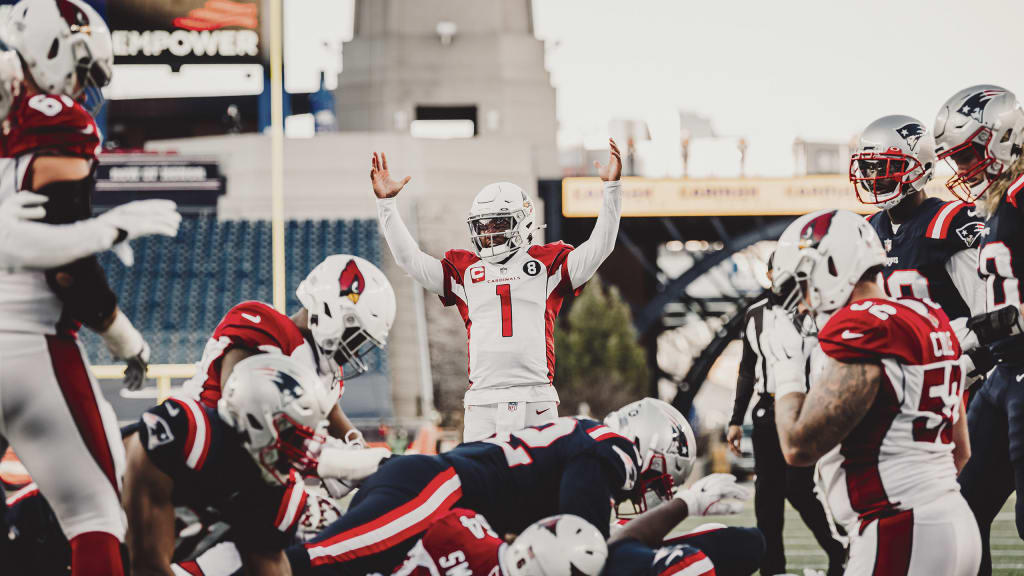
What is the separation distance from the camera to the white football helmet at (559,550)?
11.6 ft

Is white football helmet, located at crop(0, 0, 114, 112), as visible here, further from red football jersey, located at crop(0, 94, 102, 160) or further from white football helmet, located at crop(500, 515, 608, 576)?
white football helmet, located at crop(500, 515, 608, 576)

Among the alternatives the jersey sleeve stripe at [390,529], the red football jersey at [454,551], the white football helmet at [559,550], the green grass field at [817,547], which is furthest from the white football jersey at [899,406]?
the green grass field at [817,547]

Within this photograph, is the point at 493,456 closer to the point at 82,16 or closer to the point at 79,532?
the point at 79,532

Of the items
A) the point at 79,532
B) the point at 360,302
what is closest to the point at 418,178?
the point at 360,302

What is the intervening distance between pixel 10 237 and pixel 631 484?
2.11 metres

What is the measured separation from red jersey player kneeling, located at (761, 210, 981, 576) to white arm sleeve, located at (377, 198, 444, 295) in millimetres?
2400

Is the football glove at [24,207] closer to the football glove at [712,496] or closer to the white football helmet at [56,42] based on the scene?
the white football helmet at [56,42]

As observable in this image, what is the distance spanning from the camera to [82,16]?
3.59m

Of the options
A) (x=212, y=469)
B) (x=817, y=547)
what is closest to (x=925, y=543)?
(x=212, y=469)

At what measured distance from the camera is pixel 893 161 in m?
5.29

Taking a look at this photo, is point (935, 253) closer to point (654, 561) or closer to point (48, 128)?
point (654, 561)

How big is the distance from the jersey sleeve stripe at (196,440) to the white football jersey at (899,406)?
172 cm

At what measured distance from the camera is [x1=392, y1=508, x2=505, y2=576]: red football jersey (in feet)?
12.3

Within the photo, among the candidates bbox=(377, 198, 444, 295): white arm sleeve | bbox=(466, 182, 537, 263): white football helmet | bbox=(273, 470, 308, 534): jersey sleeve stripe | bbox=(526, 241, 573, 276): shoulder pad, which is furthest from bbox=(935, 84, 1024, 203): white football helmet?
bbox=(273, 470, 308, 534): jersey sleeve stripe
